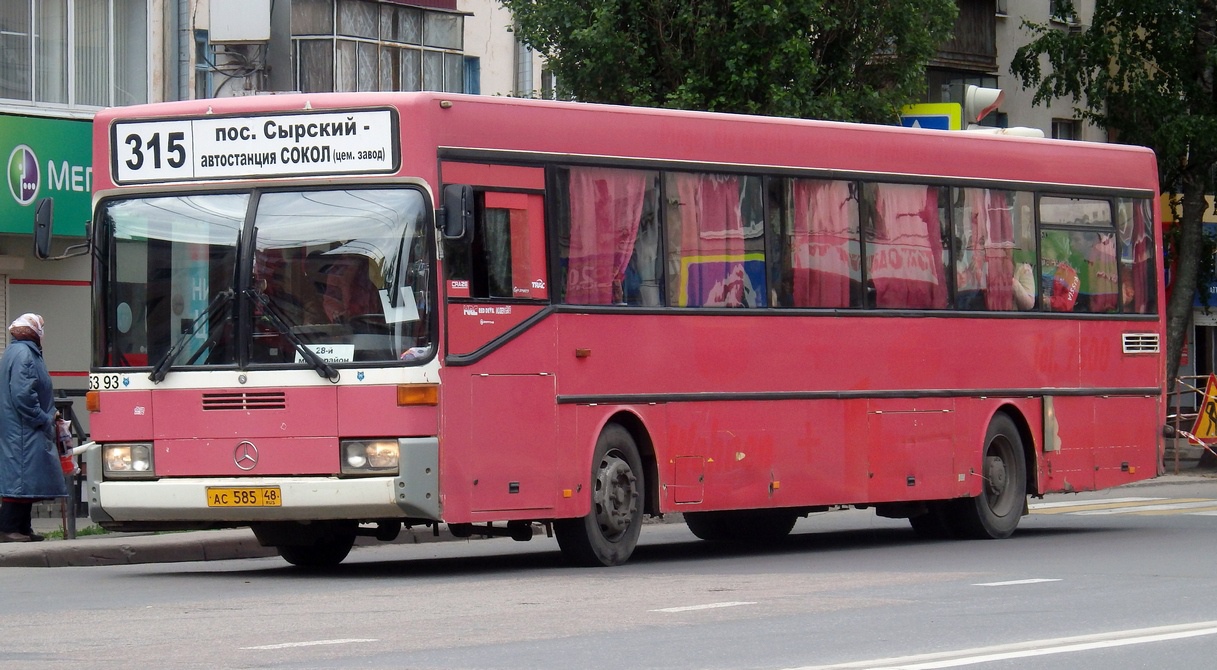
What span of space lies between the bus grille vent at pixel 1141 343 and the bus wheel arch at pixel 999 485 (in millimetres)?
1639

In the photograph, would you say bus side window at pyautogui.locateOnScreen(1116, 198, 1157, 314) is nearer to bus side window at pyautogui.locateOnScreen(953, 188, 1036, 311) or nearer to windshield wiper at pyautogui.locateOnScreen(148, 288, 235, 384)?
bus side window at pyautogui.locateOnScreen(953, 188, 1036, 311)

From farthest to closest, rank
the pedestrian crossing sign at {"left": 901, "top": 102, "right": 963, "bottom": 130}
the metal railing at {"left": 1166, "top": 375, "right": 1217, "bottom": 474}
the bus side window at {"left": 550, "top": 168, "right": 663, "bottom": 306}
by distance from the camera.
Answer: the metal railing at {"left": 1166, "top": 375, "right": 1217, "bottom": 474}, the pedestrian crossing sign at {"left": 901, "top": 102, "right": 963, "bottom": 130}, the bus side window at {"left": 550, "top": 168, "right": 663, "bottom": 306}

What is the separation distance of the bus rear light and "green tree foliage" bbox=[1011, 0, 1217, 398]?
24.0m

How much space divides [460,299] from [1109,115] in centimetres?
2608

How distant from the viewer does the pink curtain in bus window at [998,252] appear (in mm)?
17938

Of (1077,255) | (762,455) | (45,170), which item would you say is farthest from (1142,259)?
(45,170)

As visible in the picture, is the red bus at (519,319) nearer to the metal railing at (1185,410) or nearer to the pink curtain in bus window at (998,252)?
the pink curtain in bus window at (998,252)

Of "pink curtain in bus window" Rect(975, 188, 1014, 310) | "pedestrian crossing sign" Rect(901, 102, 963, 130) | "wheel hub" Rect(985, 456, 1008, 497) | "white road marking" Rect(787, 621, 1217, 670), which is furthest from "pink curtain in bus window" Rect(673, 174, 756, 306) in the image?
"pedestrian crossing sign" Rect(901, 102, 963, 130)

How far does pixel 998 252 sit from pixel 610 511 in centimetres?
519

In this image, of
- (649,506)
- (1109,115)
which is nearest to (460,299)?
(649,506)

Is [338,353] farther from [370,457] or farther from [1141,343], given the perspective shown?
[1141,343]

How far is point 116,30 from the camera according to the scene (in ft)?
86.8

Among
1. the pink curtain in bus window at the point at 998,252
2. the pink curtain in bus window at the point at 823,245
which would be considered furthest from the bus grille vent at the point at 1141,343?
the pink curtain in bus window at the point at 823,245

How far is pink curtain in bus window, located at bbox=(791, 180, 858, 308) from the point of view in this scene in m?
16.2
